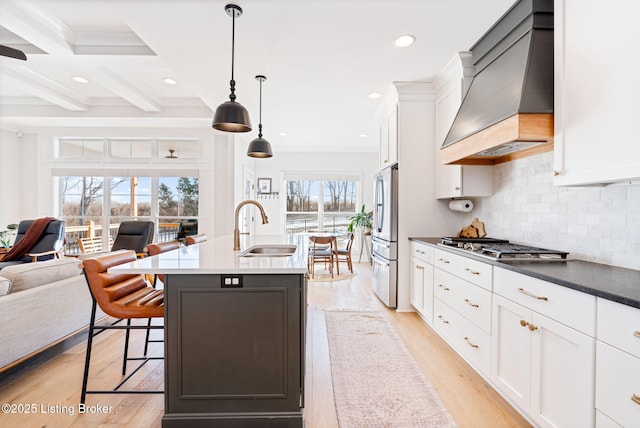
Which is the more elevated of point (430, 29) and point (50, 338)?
point (430, 29)

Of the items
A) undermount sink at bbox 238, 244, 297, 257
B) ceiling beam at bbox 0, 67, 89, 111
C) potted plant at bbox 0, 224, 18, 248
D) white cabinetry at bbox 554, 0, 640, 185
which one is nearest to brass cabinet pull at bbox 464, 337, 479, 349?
white cabinetry at bbox 554, 0, 640, 185

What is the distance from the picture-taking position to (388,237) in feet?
11.8

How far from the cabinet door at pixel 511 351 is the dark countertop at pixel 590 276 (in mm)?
222

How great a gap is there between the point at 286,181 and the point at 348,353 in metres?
5.11

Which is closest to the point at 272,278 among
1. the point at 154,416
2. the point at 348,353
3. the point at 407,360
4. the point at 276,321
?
the point at 276,321

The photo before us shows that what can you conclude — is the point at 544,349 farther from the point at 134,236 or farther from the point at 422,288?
the point at 134,236

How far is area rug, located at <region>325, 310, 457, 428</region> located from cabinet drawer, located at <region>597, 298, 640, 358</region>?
3.18 feet

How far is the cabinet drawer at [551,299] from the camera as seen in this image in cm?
125

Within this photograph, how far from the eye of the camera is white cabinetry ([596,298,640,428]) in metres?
1.06

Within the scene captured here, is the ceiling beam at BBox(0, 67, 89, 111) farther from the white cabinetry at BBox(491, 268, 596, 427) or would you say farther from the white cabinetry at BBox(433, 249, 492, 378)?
the white cabinetry at BBox(491, 268, 596, 427)

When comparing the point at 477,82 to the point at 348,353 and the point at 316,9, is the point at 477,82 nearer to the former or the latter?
the point at 316,9

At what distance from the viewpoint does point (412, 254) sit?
11.3 feet

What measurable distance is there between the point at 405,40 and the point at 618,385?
2.62 m

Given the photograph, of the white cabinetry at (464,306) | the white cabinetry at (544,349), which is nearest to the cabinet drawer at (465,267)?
the white cabinetry at (464,306)
